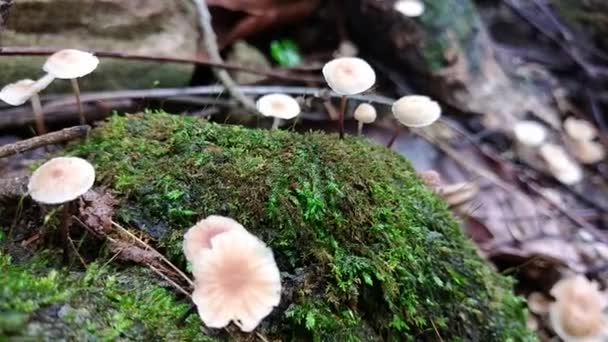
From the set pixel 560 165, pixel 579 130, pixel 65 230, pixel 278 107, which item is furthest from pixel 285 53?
pixel 65 230

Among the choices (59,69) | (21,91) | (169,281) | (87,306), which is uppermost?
(59,69)

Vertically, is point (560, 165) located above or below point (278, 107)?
below

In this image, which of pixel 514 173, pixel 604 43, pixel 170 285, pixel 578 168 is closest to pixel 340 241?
pixel 170 285

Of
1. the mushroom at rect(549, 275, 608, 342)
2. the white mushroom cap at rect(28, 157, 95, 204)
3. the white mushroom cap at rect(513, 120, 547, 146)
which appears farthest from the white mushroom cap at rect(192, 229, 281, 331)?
the white mushroom cap at rect(513, 120, 547, 146)

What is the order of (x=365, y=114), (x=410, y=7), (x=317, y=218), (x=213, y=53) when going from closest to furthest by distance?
(x=317, y=218), (x=365, y=114), (x=213, y=53), (x=410, y=7)

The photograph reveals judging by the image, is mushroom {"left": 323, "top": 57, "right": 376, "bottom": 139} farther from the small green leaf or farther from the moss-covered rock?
the small green leaf

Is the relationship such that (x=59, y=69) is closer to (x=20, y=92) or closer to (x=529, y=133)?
(x=20, y=92)

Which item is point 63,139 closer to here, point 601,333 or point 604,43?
point 601,333
